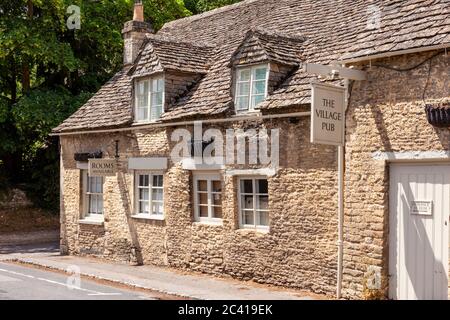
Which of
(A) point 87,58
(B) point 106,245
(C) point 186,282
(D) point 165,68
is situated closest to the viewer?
(C) point 186,282

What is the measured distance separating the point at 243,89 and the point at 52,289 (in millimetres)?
6444

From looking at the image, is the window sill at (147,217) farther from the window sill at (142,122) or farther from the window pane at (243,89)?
the window pane at (243,89)

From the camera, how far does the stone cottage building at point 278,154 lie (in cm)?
1120

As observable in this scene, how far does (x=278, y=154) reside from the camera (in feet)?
46.0

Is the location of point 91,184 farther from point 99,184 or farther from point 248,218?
point 248,218

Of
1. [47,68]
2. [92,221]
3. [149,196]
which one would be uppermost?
[47,68]

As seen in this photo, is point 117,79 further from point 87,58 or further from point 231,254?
point 231,254

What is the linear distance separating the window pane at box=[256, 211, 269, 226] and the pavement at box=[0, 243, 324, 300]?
4.61 ft

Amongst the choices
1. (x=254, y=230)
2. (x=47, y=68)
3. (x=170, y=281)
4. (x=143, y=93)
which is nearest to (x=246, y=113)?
(x=254, y=230)

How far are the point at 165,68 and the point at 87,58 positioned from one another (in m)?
11.7

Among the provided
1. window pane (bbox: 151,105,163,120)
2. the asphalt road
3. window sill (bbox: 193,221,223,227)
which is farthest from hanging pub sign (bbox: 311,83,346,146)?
window pane (bbox: 151,105,163,120)

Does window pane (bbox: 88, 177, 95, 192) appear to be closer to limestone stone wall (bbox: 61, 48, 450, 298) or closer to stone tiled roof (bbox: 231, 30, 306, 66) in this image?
limestone stone wall (bbox: 61, 48, 450, 298)

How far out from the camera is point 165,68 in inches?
678
